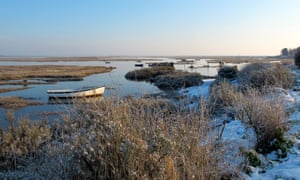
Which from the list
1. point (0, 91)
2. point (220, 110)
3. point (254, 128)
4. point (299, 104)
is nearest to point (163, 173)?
point (254, 128)

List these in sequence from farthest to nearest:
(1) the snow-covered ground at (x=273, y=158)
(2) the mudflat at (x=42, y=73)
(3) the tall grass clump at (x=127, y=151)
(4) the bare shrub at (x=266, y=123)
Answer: (2) the mudflat at (x=42, y=73)
(4) the bare shrub at (x=266, y=123)
(1) the snow-covered ground at (x=273, y=158)
(3) the tall grass clump at (x=127, y=151)

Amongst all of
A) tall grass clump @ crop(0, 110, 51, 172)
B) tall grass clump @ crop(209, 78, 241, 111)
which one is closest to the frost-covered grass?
Answer: tall grass clump @ crop(0, 110, 51, 172)

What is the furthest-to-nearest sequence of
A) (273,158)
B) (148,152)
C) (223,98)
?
1. (223,98)
2. (273,158)
3. (148,152)

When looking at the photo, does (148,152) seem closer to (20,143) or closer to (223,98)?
(20,143)

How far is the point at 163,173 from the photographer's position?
320 cm

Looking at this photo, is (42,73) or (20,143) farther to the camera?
(42,73)

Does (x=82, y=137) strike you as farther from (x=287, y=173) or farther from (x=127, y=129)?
(x=287, y=173)

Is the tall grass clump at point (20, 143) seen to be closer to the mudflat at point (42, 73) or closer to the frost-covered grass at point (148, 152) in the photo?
the frost-covered grass at point (148, 152)

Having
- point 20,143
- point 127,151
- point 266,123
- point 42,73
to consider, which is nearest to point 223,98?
point 266,123

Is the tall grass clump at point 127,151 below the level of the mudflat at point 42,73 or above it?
above

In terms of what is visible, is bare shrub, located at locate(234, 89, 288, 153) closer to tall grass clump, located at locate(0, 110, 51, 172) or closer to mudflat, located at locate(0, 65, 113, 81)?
tall grass clump, located at locate(0, 110, 51, 172)

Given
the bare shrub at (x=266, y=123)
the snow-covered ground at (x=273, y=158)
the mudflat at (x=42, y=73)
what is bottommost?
the mudflat at (x=42, y=73)

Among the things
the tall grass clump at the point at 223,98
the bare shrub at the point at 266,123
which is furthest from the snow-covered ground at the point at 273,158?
the tall grass clump at the point at 223,98

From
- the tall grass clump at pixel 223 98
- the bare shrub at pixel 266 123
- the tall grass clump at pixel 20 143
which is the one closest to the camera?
the bare shrub at pixel 266 123
